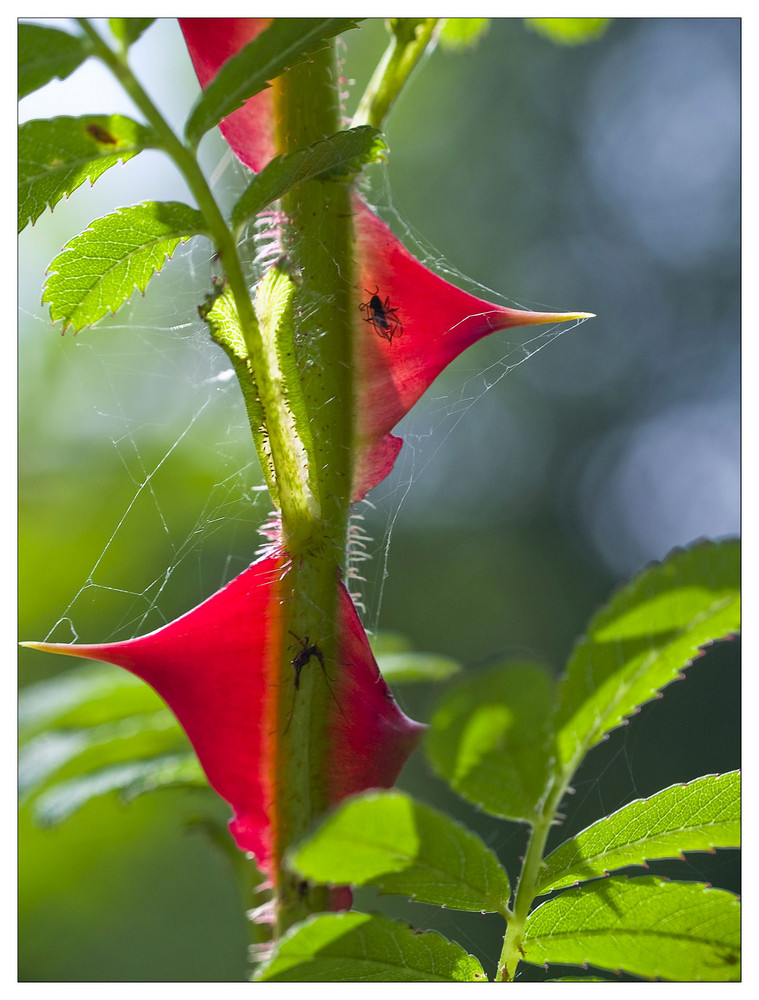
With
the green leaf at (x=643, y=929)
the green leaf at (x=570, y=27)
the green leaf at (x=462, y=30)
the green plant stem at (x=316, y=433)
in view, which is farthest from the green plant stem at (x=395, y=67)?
the green leaf at (x=643, y=929)

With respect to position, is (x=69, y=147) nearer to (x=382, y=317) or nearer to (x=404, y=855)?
(x=382, y=317)

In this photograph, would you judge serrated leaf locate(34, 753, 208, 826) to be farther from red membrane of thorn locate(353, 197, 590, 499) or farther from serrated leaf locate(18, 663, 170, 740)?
red membrane of thorn locate(353, 197, 590, 499)

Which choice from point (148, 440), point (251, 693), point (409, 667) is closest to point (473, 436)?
point (148, 440)

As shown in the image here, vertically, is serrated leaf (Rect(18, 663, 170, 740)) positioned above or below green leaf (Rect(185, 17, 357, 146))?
below

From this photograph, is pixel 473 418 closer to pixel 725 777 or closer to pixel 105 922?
pixel 105 922

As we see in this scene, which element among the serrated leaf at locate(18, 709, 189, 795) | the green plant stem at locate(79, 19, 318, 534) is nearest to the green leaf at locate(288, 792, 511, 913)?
the green plant stem at locate(79, 19, 318, 534)

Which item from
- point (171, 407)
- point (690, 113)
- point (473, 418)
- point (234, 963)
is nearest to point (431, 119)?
point (690, 113)
